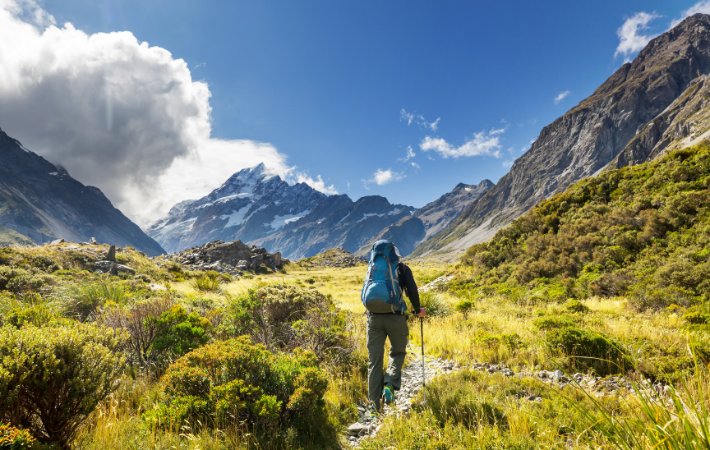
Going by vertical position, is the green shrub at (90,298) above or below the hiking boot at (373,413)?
above

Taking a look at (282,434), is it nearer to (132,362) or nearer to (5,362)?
(5,362)

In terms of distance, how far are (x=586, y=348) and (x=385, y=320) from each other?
14.2ft

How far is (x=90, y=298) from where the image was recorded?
8070mm

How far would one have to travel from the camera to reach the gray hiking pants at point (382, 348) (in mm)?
4637

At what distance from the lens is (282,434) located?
359cm

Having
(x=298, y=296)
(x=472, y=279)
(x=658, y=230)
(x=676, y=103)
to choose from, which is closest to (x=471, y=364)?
(x=298, y=296)

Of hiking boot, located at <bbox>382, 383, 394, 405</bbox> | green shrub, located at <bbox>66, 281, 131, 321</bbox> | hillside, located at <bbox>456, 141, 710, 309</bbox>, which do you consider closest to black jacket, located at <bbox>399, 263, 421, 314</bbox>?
hiking boot, located at <bbox>382, 383, 394, 405</bbox>

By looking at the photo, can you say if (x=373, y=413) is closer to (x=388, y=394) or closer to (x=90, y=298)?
(x=388, y=394)

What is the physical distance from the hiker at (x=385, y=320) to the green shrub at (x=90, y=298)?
710 centimetres

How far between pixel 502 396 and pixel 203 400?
14.1ft

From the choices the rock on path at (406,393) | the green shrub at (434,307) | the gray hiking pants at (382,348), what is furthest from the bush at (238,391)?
the green shrub at (434,307)

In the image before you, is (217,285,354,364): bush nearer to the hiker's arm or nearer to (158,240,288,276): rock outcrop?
the hiker's arm

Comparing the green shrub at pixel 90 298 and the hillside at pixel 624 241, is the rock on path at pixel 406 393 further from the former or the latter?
the hillside at pixel 624 241

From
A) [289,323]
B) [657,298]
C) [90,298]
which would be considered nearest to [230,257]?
[90,298]
